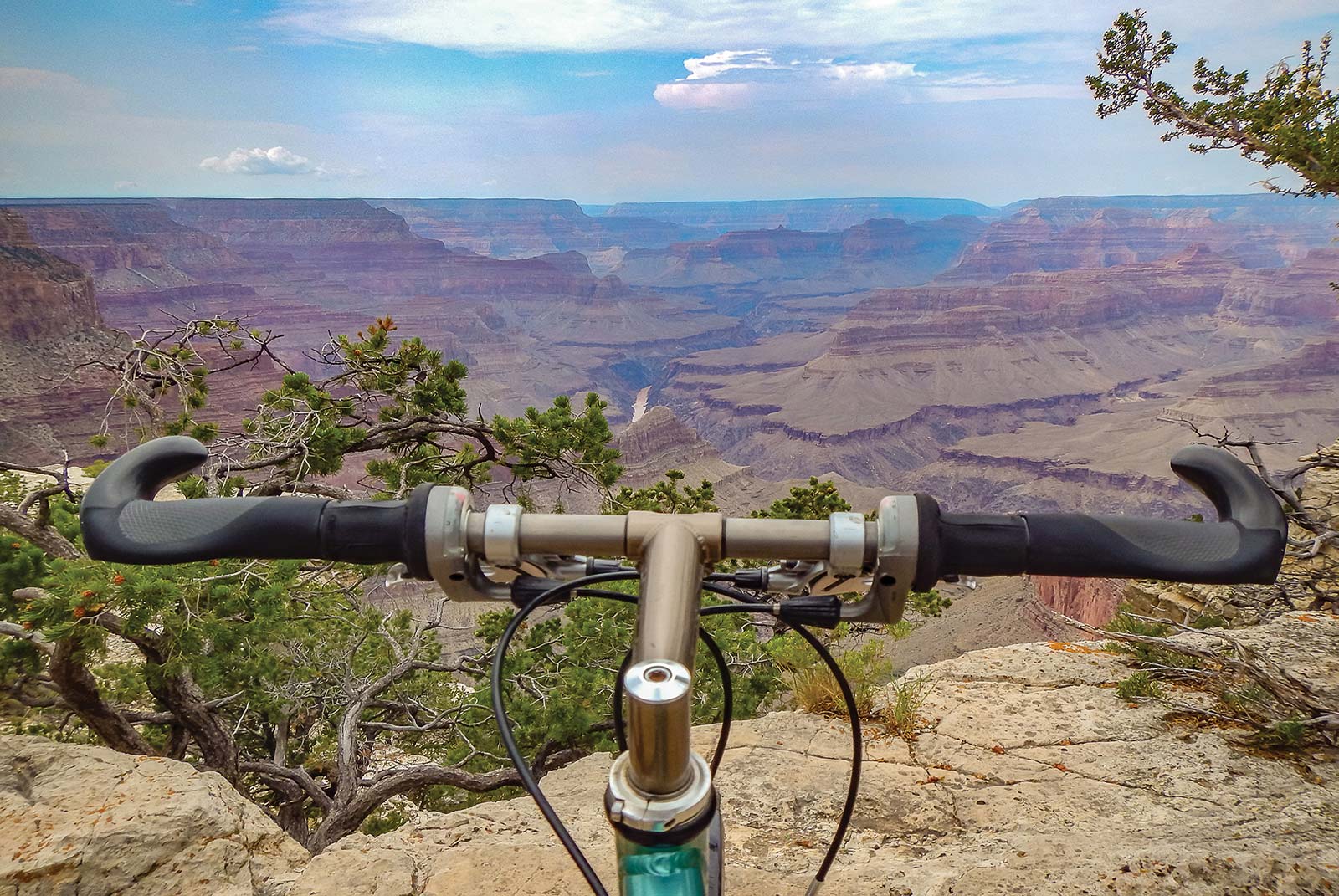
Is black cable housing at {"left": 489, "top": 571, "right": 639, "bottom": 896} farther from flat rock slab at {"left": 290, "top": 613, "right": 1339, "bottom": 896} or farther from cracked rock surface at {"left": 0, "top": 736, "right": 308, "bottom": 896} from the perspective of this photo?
cracked rock surface at {"left": 0, "top": 736, "right": 308, "bottom": 896}

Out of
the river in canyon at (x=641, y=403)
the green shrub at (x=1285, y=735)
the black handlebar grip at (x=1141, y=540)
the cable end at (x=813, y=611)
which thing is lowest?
the river in canyon at (x=641, y=403)

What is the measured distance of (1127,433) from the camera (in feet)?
271

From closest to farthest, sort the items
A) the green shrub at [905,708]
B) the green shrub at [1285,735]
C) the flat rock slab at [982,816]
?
1. the flat rock slab at [982,816]
2. the green shrub at [1285,735]
3. the green shrub at [905,708]

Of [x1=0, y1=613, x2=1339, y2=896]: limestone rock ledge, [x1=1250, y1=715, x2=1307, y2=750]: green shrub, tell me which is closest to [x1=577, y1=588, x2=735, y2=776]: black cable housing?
[x1=0, y1=613, x2=1339, y2=896]: limestone rock ledge

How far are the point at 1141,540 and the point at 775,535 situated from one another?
655 millimetres

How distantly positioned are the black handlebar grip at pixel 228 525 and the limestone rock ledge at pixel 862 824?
6.10ft

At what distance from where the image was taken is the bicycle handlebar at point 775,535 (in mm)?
1183

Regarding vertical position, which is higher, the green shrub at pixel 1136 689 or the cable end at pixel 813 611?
the cable end at pixel 813 611

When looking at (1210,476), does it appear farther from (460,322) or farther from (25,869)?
(460,322)

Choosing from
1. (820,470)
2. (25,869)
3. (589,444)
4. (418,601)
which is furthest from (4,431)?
(820,470)

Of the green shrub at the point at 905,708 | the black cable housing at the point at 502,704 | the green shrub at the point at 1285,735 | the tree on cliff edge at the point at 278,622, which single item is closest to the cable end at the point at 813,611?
the black cable housing at the point at 502,704

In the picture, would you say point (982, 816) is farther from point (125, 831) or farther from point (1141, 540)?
point (125, 831)

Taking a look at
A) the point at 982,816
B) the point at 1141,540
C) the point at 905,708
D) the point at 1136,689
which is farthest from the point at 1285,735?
the point at 1141,540

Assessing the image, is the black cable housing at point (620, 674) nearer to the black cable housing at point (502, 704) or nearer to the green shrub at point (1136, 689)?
the black cable housing at point (502, 704)
